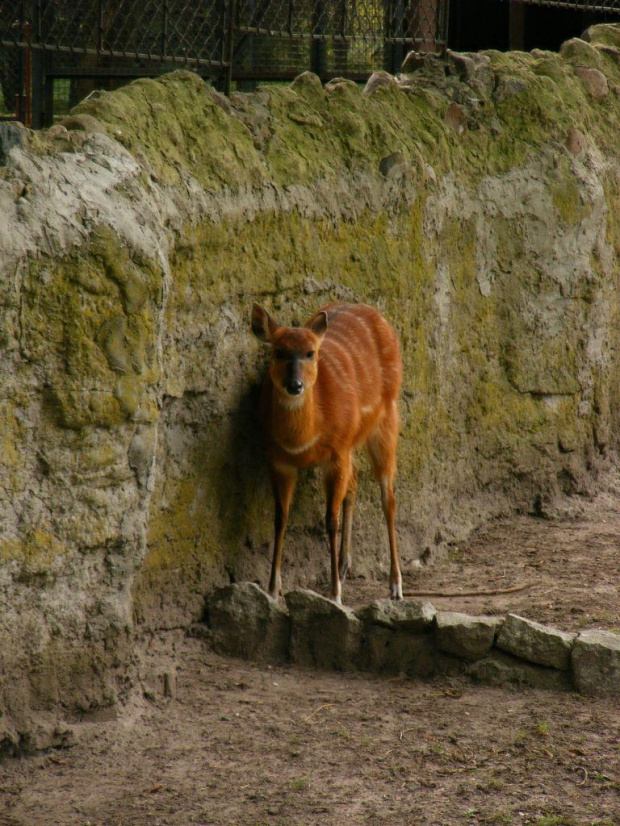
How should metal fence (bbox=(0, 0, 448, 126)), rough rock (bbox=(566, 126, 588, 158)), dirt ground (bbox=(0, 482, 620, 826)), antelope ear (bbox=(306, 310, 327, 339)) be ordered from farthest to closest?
1. rough rock (bbox=(566, 126, 588, 158))
2. metal fence (bbox=(0, 0, 448, 126))
3. antelope ear (bbox=(306, 310, 327, 339))
4. dirt ground (bbox=(0, 482, 620, 826))

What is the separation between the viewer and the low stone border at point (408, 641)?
16.9 feet

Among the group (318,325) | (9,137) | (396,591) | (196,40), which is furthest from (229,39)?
(396,591)

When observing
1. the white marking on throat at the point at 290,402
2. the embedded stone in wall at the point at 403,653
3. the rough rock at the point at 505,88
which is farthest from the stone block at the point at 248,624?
the rough rock at the point at 505,88

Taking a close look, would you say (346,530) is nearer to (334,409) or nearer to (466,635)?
(334,409)

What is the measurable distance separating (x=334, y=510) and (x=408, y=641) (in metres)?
0.80

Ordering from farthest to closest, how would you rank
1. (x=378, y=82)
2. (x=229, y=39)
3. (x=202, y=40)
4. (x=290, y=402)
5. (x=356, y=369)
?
(x=202, y=40)
(x=378, y=82)
(x=229, y=39)
(x=356, y=369)
(x=290, y=402)

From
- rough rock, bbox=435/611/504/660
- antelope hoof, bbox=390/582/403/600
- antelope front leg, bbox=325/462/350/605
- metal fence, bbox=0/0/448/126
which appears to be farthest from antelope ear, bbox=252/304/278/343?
antelope hoof, bbox=390/582/403/600

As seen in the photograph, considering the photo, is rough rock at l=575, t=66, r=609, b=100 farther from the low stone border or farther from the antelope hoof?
the low stone border

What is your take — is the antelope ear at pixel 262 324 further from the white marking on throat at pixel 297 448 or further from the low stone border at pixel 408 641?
the low stone border at pixel 408 641

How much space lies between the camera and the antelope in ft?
18.2

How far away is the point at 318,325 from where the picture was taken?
572cm

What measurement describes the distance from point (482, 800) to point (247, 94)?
3.37m

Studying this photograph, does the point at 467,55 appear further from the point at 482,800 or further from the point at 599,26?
the point at 482,800

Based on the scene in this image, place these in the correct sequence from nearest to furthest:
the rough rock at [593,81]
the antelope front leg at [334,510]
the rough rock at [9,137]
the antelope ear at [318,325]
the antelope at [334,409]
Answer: the rough rock at [9,137] → the antelope at [334,409] → the antelope ear at [318,325] → the antelope front leg at [334,510] → the rough rock at [593,81]
